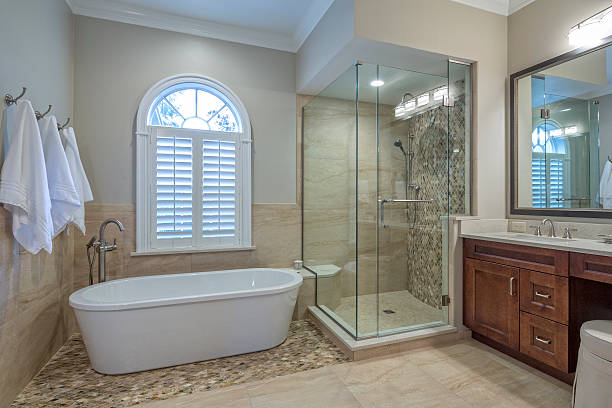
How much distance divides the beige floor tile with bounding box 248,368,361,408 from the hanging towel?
212 cm

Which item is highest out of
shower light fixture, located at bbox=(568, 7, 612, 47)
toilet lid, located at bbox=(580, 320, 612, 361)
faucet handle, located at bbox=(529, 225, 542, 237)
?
shower light fixture, located at bbox=(568, 7, 612, 47)

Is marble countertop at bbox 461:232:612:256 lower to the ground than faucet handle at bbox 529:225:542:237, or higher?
lower

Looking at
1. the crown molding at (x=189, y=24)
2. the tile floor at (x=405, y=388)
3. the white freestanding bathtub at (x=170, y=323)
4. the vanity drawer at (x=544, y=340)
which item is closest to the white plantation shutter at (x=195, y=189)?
the white freestanding bathtub at (x=170, y=323)

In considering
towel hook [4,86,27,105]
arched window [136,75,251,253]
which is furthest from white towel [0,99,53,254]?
arched window [136,75,251,253]

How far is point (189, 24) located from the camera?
298 cm

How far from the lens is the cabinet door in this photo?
2214 mm

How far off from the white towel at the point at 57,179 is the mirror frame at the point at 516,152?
3.35 meters

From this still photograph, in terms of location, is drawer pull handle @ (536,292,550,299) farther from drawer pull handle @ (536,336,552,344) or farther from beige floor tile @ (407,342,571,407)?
beige floor tile @ (407,342,571,407)

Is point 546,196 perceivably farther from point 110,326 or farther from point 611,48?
point 110,326

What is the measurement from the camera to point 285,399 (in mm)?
1868

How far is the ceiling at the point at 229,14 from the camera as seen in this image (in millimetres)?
2705

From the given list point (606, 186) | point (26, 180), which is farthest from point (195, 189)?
point (606, 186)

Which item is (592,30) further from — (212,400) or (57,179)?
(57,179)

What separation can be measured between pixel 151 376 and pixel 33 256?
111cm
